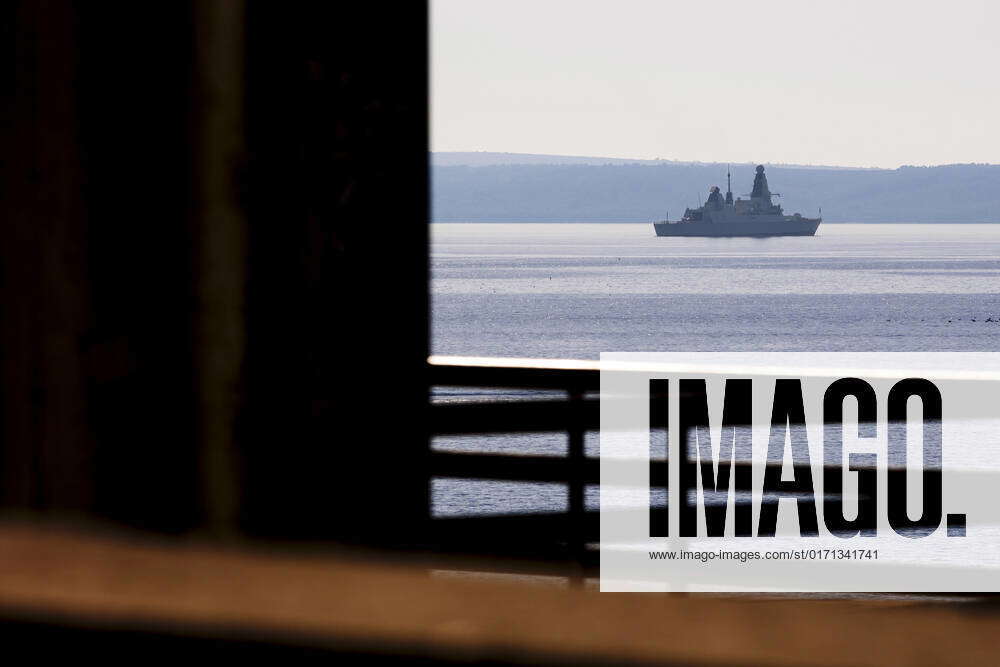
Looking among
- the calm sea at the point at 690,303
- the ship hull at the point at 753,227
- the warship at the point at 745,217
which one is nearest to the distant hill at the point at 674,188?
the ship hull at the point at 753,227

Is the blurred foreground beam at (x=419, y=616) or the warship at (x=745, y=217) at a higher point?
the warship at (x=745, y=217)

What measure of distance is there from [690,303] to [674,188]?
62.2 m

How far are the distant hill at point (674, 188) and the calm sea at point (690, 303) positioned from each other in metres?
4.63

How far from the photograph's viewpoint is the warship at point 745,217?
132 metres

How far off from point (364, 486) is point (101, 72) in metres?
1.37

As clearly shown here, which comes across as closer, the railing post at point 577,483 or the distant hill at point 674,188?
the railing post at point 577,483

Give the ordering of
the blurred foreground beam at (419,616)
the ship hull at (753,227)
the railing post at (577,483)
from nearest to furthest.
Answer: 1. the blurred foreground beam at (419,616)
2. the railing post at (577,483)
3. the ship hull at (753,227)

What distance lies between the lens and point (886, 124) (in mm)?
100750

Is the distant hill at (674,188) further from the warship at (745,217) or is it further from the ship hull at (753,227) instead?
the warship at (745,217)

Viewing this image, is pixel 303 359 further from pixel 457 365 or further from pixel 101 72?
pixel 457 365

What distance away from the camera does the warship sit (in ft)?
434

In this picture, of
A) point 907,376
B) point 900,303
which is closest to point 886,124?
point 900,303

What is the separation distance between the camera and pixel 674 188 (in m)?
145

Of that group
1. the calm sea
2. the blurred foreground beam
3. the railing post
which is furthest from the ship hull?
the blurred foreground beam
